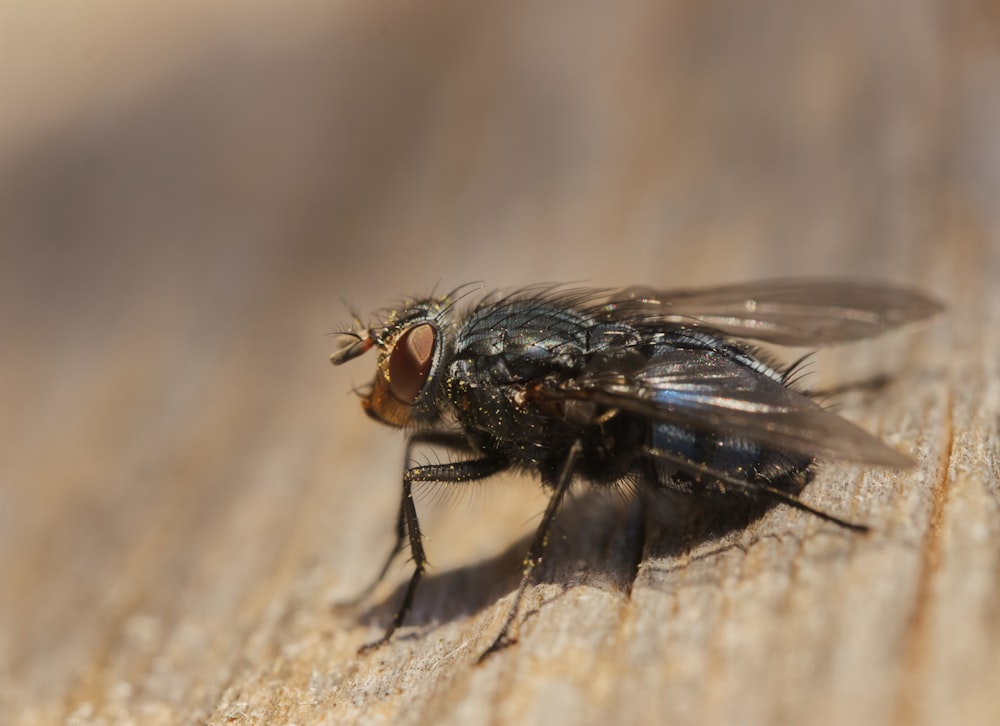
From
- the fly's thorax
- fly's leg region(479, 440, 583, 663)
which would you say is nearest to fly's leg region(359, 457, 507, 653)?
the fly's thorax

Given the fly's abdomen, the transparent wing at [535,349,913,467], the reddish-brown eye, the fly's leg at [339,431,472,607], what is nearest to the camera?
the transparent wing at [535,349,913,467]

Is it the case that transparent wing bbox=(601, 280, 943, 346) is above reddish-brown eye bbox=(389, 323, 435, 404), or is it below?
above

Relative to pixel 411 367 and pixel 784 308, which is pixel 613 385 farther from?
pixel 784 308

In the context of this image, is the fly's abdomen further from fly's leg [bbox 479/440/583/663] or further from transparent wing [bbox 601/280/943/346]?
transparent wing [bbox 601/280/943/346]

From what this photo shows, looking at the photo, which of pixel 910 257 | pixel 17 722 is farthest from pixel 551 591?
pixel 910 257

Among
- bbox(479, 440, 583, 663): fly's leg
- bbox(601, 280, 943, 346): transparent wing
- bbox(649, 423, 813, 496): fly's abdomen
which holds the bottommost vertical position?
bbox(479, 440, 583, 663): fly's leg

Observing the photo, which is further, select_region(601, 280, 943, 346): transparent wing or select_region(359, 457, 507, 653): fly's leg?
select_region(601, 280, 943, 346): transparent wing

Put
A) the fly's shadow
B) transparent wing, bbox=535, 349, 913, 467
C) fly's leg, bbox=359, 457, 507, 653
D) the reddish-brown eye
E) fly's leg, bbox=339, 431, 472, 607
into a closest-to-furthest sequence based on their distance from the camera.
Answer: transparent wing, bbox=535, 349, 913, 467
the fly's shadow
fly's leg, bbox=359, 457, 507, 653
fly's leg, bbox=339, 431, 472, 607
the reddish-brown eye
